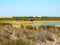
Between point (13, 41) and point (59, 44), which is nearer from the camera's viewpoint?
point (13, 41)

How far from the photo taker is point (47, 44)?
23.2 meters

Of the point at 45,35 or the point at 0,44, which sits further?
the point at 45,35

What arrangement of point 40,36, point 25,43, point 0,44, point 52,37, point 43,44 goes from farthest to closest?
point 52,37, point 40,36, point 43,44, point 25,43, point 0,44

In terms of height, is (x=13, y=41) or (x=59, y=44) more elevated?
(x=13, y=41)

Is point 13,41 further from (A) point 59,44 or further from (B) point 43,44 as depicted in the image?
(A) point 59,44

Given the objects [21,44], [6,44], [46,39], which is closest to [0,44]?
[6,44]

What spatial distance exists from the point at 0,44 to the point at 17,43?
48.9 inches

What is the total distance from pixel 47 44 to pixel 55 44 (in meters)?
0.82

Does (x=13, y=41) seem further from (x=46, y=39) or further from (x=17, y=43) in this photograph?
(x=46, y=39)

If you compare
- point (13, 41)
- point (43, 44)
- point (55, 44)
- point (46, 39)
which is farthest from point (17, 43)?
point (46, 39)

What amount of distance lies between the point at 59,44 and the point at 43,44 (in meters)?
1.89

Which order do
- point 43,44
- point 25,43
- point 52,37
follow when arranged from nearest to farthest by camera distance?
point 25,43 < point 43,44 < point 52,37

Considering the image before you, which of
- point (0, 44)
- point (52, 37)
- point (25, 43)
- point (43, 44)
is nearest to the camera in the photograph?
point (0, 44)

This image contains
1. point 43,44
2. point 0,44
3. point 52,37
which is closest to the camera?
point 0,44
